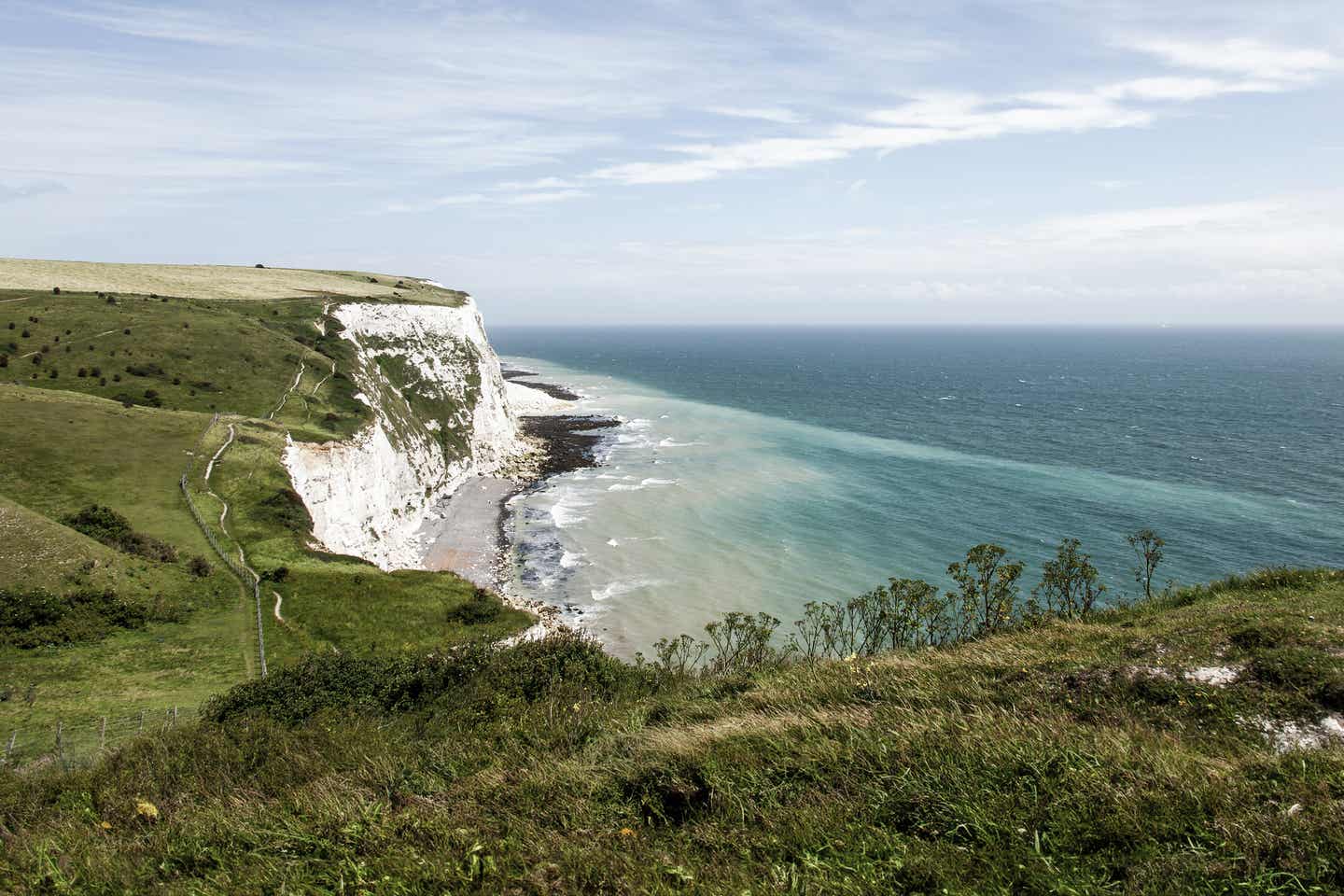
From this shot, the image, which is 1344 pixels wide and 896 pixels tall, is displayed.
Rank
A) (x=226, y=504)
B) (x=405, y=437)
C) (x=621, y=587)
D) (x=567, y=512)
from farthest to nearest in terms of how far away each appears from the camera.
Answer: (x=405, y=437) → (x=567, y=512) → (x=621, y=587) → (x=226, y=504)

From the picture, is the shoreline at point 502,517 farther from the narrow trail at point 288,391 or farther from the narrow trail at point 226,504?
the narrow trail at point 288,391

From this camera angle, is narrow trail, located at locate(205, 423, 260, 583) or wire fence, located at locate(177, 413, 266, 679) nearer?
wire fence, located at locate(177, 413, 266, 679)

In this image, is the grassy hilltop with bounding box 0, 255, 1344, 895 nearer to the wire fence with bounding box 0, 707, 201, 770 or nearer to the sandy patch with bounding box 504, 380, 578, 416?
the wire fence with bounding box 0, 707, 201, 770

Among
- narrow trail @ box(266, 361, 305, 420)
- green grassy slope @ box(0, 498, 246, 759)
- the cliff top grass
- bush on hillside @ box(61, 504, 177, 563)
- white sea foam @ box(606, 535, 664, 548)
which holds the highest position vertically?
the cliff top grass

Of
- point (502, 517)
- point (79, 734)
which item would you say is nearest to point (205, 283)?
point (502, 517)

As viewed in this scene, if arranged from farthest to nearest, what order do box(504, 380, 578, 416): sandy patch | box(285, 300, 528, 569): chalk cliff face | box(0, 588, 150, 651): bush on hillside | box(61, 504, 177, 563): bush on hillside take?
box(504, 380, 578, 416): sandy patch
box(285, 300, 528, 569): chalk cliff face
box(61, 504, 177, 563): bush on hillside
box(0, 588, 150, 651): bush on hillside

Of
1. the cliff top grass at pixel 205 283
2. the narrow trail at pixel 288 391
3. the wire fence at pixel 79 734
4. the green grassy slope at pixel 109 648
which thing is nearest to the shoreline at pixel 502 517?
the wire fence at pixel 79 734

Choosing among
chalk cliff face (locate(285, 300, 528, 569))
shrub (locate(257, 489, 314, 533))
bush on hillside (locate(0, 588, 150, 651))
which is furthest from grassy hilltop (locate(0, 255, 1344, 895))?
chalk cliff face (locate(285, 300, 528, 569))

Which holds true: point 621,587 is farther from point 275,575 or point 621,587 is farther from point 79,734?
point 79,734

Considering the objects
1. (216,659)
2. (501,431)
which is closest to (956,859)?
(216,659)
